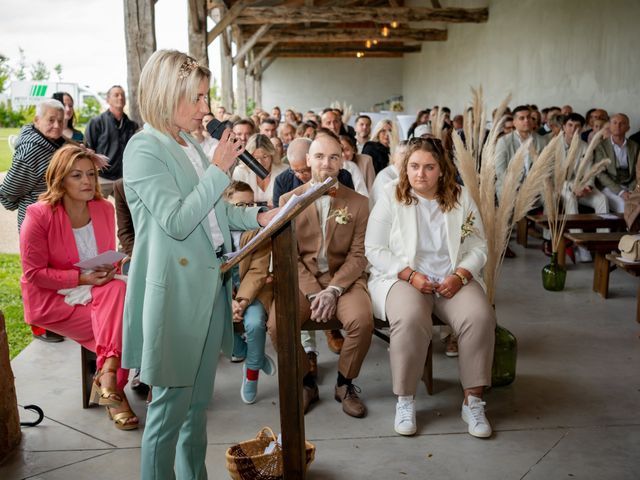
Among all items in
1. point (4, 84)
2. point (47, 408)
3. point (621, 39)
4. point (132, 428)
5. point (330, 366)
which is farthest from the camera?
point (4, 84)

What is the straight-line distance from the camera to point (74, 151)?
322cm

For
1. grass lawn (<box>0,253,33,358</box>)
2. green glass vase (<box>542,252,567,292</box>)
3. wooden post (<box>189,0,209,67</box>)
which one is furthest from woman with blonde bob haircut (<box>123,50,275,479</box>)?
wooden post (<box>189,0,209,67</box>)

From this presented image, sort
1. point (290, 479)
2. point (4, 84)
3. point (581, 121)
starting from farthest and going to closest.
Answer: point (4, 84), point (581, 121), point (290, 479)

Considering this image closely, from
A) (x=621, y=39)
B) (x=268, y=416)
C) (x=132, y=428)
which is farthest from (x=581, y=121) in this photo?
(x=132, y=428)

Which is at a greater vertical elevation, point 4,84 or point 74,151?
point 4,84

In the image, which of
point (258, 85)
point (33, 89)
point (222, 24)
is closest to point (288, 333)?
point (222, 24)

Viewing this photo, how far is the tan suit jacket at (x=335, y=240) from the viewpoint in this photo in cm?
341

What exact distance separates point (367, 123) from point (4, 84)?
731 cm

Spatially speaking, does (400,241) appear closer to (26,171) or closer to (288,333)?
(288,333)

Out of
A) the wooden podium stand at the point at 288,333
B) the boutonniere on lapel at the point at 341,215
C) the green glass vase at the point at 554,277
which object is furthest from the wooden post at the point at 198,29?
the wooden podium stand at the point at 288,333

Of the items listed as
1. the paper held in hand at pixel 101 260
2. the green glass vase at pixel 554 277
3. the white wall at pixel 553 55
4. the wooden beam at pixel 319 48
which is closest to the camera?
the paper held in hand at pixel 101 260

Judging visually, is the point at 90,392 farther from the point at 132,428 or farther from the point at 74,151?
the point at 74,151

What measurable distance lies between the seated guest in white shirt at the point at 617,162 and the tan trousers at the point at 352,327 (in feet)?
14.1

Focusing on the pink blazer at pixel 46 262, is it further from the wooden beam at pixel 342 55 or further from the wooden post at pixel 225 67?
the wooden beam at pixel 342 55
